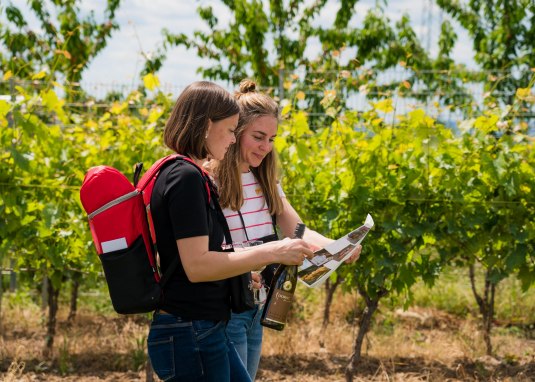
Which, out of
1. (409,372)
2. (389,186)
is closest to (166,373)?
(389,186)

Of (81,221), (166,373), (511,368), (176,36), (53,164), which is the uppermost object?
(176,36)

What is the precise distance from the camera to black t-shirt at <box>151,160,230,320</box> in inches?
81.6

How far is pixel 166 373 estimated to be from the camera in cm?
217

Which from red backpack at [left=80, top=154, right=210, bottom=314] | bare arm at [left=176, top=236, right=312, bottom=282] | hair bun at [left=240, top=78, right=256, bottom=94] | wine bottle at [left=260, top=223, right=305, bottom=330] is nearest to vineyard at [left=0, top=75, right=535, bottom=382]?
hair bun at [left=240, top=78, right=256, bottom=94]

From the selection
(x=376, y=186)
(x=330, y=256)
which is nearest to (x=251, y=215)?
(x=330, y=256)

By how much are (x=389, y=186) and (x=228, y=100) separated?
90.9 inches

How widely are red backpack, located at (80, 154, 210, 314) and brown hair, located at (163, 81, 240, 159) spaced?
0.10 metres

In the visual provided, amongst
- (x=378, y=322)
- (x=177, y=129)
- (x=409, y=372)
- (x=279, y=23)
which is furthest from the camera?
(x=279, y=23)

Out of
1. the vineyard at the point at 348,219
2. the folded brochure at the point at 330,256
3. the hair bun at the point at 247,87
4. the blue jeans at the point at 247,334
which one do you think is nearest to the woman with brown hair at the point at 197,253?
the folded brochure at the point at 330,256

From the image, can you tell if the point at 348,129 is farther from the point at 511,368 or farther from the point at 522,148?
the point at 511,368

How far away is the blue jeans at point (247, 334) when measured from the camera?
264cm

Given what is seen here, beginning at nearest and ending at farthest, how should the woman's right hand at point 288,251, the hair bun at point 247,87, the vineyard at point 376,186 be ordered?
the woman's right hand at point 288,251 < the hair bun at point 247,87 < the vineyard at point 376,186

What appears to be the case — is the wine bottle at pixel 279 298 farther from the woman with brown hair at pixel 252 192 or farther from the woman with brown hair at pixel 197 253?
the woman with brown hair at pixel 197 253

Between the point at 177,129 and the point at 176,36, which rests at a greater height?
the point at 176,36
